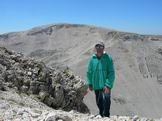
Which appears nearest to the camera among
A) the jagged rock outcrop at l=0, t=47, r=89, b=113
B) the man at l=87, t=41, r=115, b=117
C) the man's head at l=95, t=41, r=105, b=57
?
the man's head at l=95, t=41, r=105, b=57

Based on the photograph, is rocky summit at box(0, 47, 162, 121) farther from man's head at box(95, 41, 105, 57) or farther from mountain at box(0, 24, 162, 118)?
mountain at box(0, 24, 162, 118)

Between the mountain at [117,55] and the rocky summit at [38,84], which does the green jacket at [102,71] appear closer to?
the rocky summit at [38,84]

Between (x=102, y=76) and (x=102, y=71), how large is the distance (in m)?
0.09

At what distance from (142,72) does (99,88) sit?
59005mm

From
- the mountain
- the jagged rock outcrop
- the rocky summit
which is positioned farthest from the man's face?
the mountain

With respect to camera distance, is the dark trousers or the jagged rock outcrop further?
the jagged rock outcrop

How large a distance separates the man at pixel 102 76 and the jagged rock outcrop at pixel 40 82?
4.18 m

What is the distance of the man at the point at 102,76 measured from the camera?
6.84 metres

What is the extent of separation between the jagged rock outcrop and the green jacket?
4.20 m

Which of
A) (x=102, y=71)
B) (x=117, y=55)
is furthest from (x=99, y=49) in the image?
(x=117, y=55)

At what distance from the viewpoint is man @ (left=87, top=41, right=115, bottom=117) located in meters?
6.84

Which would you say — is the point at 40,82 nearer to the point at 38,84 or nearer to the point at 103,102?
the point at 38,84

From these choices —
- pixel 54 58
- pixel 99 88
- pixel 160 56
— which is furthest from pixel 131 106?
pixel 99 88

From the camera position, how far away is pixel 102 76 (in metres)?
6.93
